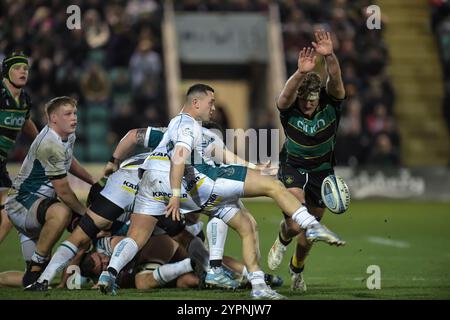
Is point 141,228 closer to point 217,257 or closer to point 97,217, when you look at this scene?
point 97,217

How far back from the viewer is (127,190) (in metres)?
8.89

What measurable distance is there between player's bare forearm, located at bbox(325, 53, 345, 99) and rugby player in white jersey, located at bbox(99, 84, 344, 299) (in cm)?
109

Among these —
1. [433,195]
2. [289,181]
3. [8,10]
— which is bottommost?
[433,195]

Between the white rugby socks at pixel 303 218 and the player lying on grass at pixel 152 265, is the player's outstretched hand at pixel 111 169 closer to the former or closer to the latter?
the player lying on grass at pixel 152 265

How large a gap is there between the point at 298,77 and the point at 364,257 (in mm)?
4032

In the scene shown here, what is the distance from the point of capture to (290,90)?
9000mm

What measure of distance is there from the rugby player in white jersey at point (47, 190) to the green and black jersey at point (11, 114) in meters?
1.06

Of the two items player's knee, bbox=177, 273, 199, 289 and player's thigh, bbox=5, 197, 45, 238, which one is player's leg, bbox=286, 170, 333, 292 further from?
player's thigh, bbox=5, 197, 45, 238

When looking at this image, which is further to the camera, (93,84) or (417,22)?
(417,22)

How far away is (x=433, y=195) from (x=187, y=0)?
7.27 m

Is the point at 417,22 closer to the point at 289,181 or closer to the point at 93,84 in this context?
the point at 93,84

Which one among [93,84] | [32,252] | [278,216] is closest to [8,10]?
[93,84]

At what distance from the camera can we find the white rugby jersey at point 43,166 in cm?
908

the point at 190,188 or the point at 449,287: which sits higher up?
the point at 190,188
